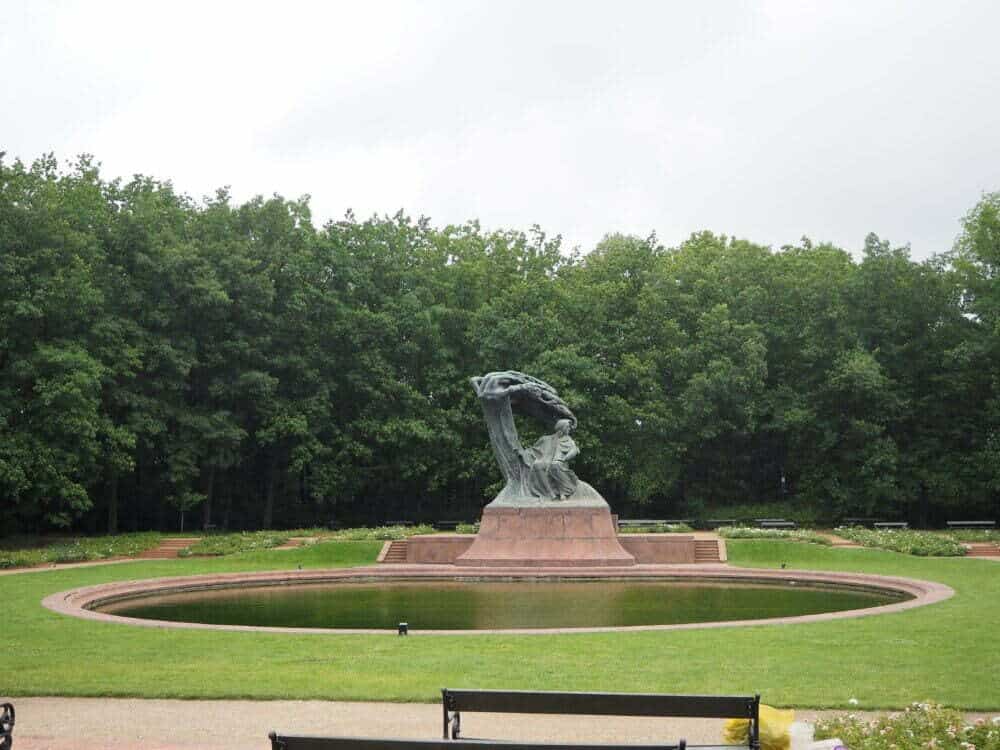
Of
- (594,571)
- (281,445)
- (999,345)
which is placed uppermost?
(999,345)

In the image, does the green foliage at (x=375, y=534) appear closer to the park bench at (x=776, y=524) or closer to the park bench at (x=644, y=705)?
the park bench at (x=776, y=524)

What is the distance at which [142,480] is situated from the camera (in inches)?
1842

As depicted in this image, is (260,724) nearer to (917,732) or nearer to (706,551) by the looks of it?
(917,732)

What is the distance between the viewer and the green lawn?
465 inches

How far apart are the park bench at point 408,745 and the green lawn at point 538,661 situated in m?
4.47

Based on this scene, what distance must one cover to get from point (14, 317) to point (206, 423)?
837 cm

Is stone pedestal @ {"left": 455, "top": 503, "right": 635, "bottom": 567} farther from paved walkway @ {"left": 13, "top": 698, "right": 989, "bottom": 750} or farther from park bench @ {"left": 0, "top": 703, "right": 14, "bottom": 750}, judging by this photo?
park bench @ {"left": 0, "top": 703, "right": 14, "bottom": 750}

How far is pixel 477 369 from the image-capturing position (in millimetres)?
48938

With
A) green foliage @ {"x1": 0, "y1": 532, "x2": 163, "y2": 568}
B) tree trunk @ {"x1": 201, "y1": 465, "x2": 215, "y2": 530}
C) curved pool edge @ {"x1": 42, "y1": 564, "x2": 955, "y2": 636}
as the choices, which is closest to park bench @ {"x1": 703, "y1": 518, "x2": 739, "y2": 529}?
curved pool edge @ {"x1": 42, "y1": 564, "x2": 955, "y2": 636}

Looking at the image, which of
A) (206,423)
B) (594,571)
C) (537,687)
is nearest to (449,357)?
(206,423)

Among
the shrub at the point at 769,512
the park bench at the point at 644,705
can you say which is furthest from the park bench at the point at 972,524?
the park bench at the point at 644,705

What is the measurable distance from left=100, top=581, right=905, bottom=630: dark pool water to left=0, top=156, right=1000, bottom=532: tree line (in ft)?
61.7

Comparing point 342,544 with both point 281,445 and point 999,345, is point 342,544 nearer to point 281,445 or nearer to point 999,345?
point 281,445

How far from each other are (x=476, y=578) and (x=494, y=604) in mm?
5810
